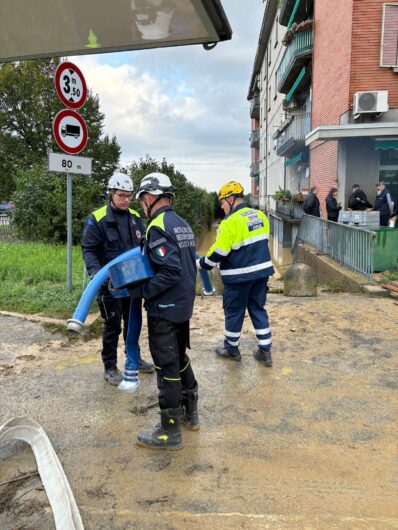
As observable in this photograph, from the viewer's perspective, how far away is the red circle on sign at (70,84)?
5621mm

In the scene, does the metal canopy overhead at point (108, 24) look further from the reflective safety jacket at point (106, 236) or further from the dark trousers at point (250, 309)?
the dark trousers at point (250, 309)

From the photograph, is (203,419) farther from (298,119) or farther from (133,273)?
(298,119)

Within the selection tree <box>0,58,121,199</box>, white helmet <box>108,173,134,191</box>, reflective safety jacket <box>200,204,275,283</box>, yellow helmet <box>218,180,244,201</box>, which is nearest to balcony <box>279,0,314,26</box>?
tree <box>0,58,121,199</box>

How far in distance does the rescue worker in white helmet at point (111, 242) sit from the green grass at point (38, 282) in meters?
1.91

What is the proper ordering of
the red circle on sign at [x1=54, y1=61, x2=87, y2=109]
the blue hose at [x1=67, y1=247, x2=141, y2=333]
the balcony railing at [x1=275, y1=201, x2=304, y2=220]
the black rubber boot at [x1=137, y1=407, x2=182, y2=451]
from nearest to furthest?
the blue hose at [x1=67, y1=247, x2=141, y2=333]
the black rubber boot at [x1=137, y1=407, x2=182, y2=451]
the red circle on sign at [x1=54, y1=61, x2=87, y2=109]
the balcony railing at [x1=275, y1=201, x2=304, y2=220]

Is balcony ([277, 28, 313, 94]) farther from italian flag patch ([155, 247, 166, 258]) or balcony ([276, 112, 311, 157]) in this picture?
italian flag patch ([155, 247, 166, 258])

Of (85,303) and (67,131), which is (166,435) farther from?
(67,131)

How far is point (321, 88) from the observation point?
53.1 ft

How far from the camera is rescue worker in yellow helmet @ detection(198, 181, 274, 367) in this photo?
169 inches

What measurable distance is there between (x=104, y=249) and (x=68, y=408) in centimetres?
140

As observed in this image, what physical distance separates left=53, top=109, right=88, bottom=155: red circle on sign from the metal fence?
16.4 ft

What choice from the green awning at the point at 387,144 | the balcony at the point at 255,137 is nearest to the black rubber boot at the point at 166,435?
the green awning at the point at 387,144

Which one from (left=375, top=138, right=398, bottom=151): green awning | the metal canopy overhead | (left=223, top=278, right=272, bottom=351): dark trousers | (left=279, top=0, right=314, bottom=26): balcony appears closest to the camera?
the metal canopy overhead

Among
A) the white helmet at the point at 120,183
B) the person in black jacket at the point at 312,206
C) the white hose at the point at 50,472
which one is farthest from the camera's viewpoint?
the person in black jacket at the point at 312,206
